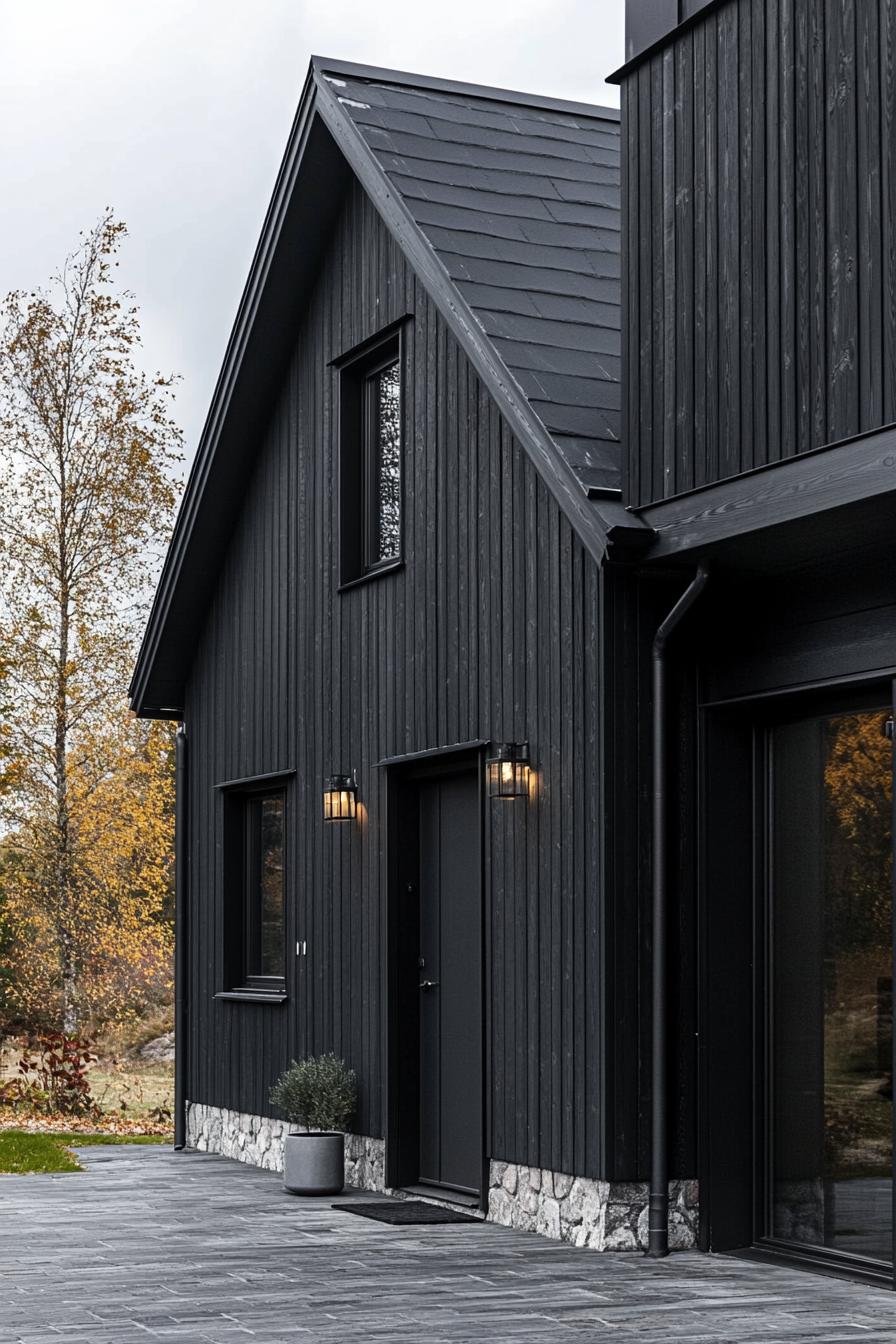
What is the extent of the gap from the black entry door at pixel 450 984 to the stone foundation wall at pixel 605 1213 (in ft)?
3.32

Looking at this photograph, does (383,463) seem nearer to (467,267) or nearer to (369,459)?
(369,459)

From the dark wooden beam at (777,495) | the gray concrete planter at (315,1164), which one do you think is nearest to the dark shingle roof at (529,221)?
the dark wooden beam at (777,495)

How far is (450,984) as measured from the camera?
1004cm

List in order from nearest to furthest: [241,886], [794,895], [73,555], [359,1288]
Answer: [359,1288]
[794,895]
[241,886]
[73,555]

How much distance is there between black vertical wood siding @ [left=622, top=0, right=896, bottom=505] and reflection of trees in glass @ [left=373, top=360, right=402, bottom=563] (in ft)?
9.62

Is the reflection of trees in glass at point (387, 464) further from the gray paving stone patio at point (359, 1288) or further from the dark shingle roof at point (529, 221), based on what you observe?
the gray paving stone patio at point (359, 1288)

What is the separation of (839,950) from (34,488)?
45.6 ft

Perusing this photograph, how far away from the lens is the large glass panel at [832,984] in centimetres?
750

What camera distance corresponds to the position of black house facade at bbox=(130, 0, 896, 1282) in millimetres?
7359

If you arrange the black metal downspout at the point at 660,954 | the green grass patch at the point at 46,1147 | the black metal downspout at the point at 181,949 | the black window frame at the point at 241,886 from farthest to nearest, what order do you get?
the black metal downspout at the point at 181,949
the black window frame at the point at 241,886
the green grass patch at the point at 46,1147
the black metal downspout at the point at 660,954

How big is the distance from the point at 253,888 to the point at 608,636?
5.44m

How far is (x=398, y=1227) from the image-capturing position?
902 cm

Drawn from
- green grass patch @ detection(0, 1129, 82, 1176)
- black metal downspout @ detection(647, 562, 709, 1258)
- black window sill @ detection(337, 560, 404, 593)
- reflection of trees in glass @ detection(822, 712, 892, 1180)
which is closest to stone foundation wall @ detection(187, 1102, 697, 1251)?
black metal downspout @ detection(647, 562, 709, 1258)

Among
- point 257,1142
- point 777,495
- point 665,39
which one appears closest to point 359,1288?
point 777,495
